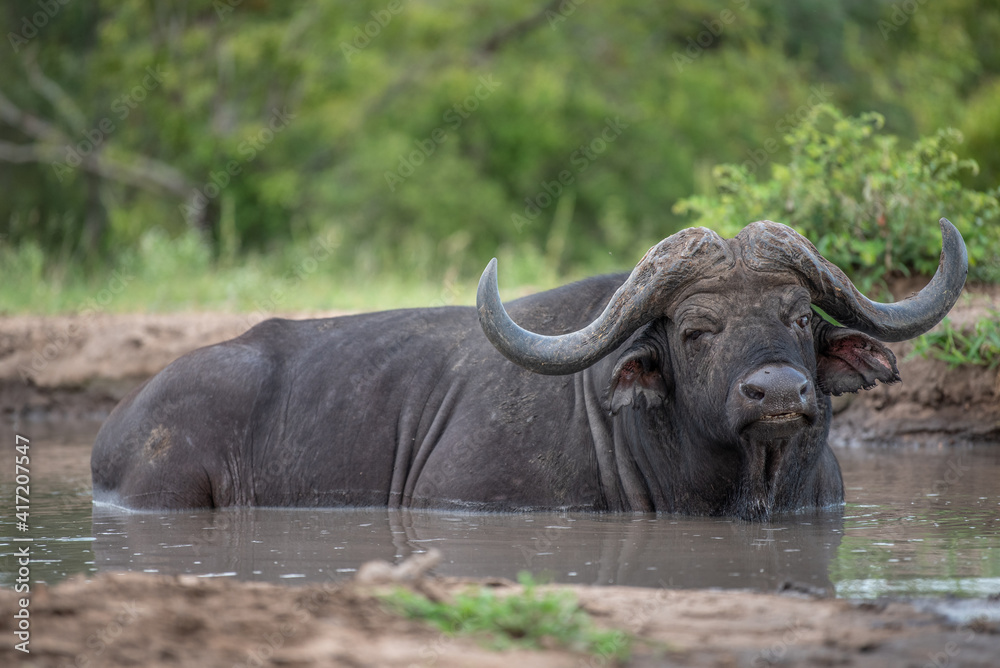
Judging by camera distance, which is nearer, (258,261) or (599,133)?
(258,261)

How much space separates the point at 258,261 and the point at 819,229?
1141 cm

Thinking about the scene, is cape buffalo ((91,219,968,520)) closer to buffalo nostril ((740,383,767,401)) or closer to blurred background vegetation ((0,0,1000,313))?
buffalo nostril ((740,383,767,401))

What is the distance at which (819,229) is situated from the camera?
9.94 m

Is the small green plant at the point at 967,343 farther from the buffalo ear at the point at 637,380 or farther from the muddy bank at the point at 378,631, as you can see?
the muddy bank at the point at 378,631

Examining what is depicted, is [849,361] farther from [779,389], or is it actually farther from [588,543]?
[588,543]

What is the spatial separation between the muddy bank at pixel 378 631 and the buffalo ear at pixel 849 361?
7.62 ft

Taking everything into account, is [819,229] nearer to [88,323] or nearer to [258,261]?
[88,323]

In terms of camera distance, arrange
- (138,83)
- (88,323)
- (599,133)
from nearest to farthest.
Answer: (88,323)
(138,83)
(599,133)

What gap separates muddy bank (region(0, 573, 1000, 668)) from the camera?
3.31 m

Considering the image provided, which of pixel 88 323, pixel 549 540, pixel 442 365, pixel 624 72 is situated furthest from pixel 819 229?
pixel 624 72

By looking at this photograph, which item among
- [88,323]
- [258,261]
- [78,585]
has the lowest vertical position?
[78,585]

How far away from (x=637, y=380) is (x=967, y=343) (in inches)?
145

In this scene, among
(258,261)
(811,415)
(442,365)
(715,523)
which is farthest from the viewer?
(258,261)

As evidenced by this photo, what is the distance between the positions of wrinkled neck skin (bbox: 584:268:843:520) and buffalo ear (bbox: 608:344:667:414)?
0.8 inches
